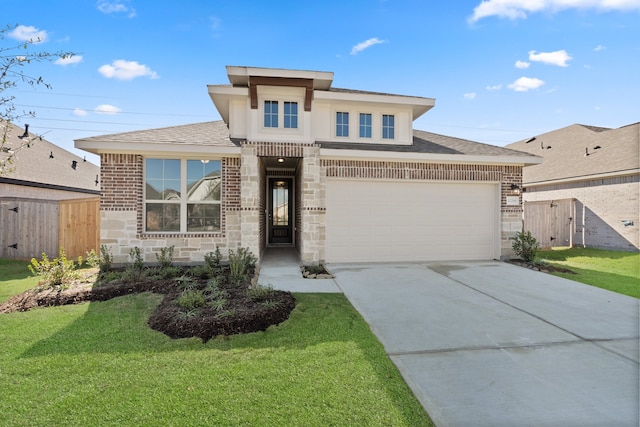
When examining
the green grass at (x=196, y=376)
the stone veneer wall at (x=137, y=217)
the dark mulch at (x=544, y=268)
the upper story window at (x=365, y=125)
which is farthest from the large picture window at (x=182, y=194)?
the dark mulch at (x=544, y=268)

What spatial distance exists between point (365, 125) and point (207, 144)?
4.69 metres

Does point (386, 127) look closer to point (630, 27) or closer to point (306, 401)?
point (630, 27)

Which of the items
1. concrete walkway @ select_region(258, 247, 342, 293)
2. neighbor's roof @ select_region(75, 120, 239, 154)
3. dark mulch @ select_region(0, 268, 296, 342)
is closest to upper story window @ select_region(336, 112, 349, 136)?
neighbor's roof @ select_region(75, 120, 239, 154)

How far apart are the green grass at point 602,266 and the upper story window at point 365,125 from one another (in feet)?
20.4

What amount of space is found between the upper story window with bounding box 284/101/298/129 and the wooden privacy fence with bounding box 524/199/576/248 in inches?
401

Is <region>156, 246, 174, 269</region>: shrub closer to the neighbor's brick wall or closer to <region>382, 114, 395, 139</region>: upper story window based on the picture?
<region>382, 114, 395, 139</region>: upper story window

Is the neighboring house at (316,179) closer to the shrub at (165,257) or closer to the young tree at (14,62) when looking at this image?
the shrub at (165,257)

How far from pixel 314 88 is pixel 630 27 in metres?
6.84

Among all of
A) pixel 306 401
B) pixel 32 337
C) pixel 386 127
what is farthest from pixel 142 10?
pixel 306 401

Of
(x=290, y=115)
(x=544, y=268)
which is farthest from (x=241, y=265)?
(x=544, y=268)

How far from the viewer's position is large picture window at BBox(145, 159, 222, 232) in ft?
26.0

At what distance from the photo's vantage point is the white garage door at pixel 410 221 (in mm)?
8641

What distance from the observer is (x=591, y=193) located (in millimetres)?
12492

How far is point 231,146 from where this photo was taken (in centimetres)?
779
